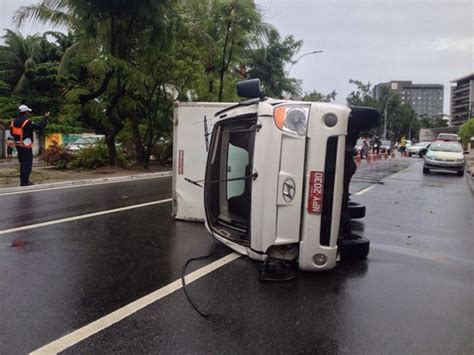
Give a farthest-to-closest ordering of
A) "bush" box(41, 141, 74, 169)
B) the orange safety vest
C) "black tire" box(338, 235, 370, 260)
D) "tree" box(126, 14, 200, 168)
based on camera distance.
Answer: "bush" box(41, 141, 74, 169), "tree" box(126, 14, 200, 168), the orange safety vest, "black tire" box(338, 235, 370, 260)

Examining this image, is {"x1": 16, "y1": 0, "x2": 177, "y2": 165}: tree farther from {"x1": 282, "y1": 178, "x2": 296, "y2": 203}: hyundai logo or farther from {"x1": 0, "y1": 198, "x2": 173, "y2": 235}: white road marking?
{"x1": 282, "y1": 178, "x2": 296, "y2": 203}: hyundai logo

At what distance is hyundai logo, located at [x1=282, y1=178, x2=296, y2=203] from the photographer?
4.39 m

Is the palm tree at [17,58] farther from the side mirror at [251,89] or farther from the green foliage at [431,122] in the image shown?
the green foliage at [431,122]

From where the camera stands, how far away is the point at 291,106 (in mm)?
4434

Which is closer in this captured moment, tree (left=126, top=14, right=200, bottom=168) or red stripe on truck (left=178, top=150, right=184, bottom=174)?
red stripe on truck (left=178, top=150, right=184, bottom=174)

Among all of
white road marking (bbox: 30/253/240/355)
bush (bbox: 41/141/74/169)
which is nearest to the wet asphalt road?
white road marking (bbox: 30/253/240/355)

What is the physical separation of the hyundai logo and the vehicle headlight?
1.51 feet

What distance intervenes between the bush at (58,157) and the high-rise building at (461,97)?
141 metres

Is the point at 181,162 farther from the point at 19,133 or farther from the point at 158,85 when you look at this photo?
the point at 158,85

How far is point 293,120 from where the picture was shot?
14.4 ft

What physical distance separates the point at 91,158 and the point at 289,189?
14.1 meters

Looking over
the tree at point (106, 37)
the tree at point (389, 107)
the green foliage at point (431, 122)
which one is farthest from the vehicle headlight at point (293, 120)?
the green foliage at point (431, 122)

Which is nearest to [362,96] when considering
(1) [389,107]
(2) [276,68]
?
(1) [389,107]

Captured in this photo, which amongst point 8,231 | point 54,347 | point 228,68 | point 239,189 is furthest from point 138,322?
point 228,68
